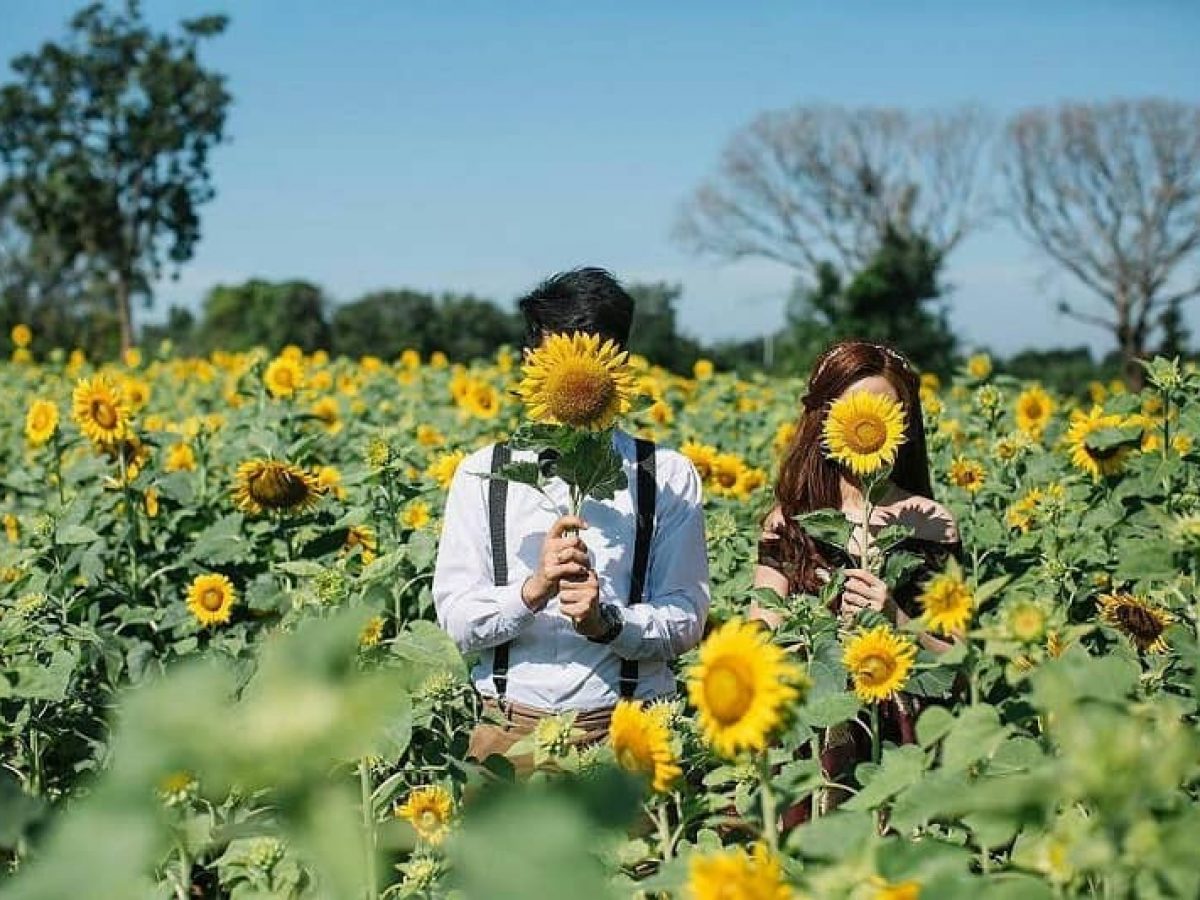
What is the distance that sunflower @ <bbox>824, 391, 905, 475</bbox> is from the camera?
2.22 metres

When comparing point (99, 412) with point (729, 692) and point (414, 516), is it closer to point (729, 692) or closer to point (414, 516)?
point (414, 516)

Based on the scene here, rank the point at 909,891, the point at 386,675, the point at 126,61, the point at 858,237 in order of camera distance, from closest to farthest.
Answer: the point at 386,675 < the point at 909,891 < the point at 126,61 < the point at 858,237

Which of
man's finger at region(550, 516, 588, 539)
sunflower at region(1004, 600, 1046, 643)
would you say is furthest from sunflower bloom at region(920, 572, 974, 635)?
man's finger at region(550, 516, 588, 539)

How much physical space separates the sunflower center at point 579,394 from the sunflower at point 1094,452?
60.2 inches

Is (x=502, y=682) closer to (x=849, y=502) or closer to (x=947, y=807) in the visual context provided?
(x=849, y=502)

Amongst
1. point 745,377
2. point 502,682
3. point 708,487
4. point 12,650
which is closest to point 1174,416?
point 708,487

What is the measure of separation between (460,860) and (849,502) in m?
1.95

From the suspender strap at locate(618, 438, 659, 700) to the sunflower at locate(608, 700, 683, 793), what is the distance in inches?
37.4

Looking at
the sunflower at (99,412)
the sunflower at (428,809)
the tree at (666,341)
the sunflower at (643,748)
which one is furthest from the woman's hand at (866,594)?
the tree at (666,341)

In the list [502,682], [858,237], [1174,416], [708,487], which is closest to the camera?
[502,682]

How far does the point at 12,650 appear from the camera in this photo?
210 cm

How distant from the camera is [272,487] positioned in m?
3.03

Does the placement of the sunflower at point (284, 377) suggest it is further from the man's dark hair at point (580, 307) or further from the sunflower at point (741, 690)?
the sunflower at point (741, 690)

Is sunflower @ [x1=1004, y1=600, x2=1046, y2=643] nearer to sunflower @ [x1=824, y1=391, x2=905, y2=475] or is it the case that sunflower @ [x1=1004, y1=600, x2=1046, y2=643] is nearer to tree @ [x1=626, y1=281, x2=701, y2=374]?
sunflower @ [x1=824, y1=391, x2=905, y2=475]
